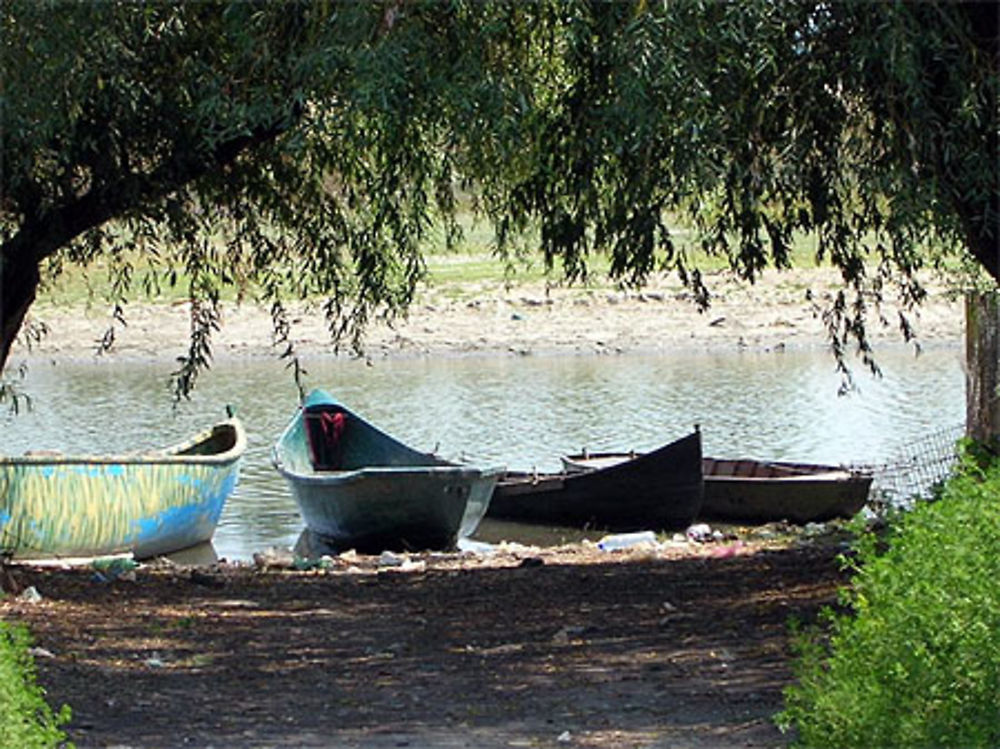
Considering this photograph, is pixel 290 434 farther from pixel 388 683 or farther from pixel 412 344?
pixel 412 344

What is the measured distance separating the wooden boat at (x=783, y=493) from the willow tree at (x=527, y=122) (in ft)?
25.4

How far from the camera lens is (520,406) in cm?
2839

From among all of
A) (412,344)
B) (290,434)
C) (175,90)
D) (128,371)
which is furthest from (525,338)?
(175,90)

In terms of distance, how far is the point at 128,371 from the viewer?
34875 millimetres

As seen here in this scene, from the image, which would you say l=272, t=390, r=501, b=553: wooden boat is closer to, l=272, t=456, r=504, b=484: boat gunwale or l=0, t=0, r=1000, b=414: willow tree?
l=272, t=456, r=504, b=484: boat gunwale

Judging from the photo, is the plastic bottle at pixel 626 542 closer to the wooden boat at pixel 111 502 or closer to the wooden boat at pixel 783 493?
the wooden boat at pixel 783 493

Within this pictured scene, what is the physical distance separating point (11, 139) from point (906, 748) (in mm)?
5268

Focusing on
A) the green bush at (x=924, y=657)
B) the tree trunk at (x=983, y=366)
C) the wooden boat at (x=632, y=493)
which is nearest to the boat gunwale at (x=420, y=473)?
the wooden boat at (x=632, y=493)

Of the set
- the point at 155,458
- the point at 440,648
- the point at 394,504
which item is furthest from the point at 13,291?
the point at 394,504

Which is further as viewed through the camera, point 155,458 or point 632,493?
point 632,493

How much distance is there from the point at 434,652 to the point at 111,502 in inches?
291

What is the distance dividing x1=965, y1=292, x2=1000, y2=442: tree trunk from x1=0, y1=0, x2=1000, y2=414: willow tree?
2.69m

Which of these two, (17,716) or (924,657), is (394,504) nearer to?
(924,657)

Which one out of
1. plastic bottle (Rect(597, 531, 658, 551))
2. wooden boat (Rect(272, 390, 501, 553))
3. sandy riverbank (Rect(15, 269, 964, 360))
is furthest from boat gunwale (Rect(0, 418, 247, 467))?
sandy riverbank (Rect(15, 269, 964, 360))
